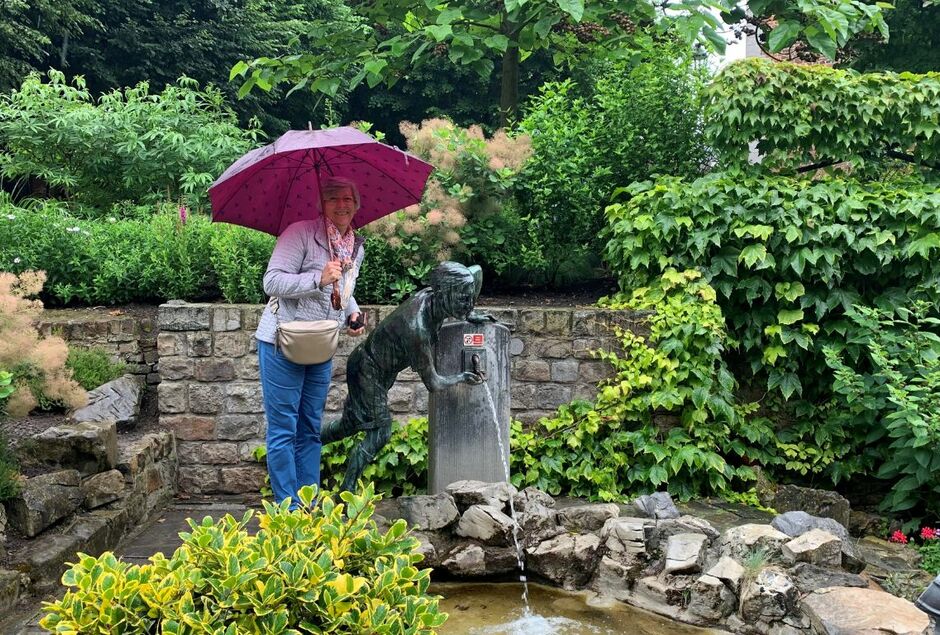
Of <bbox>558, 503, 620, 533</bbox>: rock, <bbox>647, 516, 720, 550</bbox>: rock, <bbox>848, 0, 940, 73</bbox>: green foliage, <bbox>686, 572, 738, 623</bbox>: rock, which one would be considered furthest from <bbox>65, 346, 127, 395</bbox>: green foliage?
<bbox>848, 0, 940, 73</bbox>: green foliage

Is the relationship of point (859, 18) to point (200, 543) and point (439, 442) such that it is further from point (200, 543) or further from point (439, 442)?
point (200, 543)

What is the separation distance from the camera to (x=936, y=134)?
5.79 m

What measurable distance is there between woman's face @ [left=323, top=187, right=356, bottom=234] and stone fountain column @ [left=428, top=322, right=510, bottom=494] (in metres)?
1.01

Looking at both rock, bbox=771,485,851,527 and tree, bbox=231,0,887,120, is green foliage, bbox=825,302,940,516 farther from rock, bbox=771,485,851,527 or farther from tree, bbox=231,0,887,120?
tree, bbox=231,0,887,120

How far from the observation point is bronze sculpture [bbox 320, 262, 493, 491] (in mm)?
4090

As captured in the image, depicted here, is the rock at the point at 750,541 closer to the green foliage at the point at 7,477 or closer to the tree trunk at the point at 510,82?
the green foliage at the point at 7,477

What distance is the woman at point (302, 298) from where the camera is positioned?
147 inches

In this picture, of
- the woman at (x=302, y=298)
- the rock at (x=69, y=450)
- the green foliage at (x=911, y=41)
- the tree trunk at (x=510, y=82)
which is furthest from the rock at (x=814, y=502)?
the green foliage at (x=911, y=41)

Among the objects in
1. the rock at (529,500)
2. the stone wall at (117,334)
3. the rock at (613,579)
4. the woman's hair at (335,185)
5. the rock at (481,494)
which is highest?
the woman's hair at (335,185)

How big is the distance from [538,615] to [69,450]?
267 cm

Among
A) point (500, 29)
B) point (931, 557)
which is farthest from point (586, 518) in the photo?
point (500, 29)

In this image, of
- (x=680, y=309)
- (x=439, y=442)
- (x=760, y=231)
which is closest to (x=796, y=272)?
(x=760, y=231)

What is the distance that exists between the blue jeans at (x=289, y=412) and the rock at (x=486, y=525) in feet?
2.87

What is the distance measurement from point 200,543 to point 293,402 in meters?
1.82
